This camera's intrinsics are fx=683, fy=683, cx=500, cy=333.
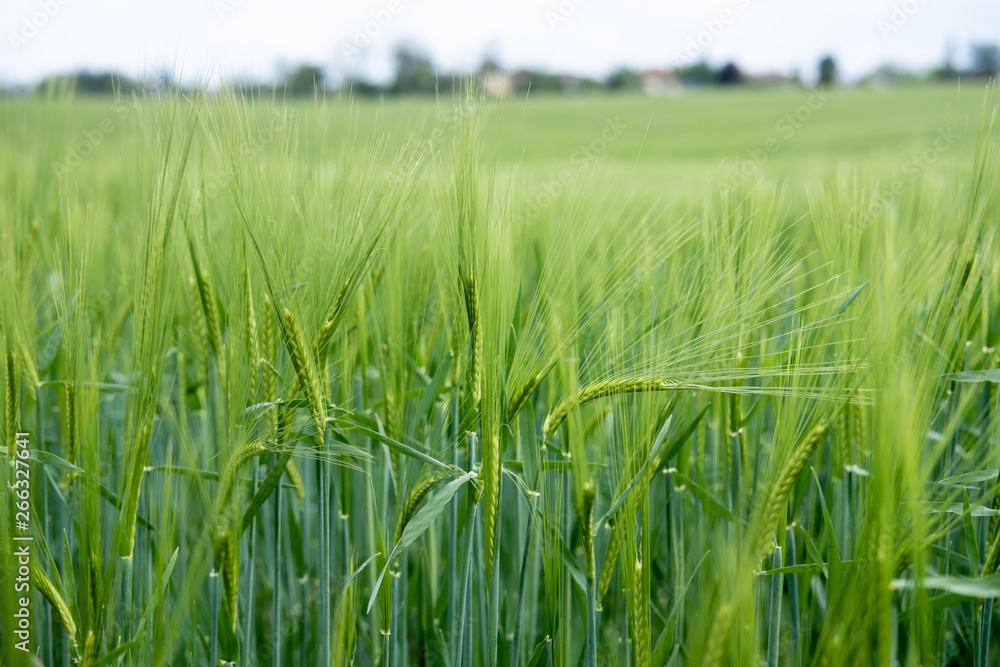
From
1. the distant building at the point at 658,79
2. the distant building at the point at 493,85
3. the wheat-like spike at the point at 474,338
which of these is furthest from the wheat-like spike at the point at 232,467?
the distant building at the point at 658,79

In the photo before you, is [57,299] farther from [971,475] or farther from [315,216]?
[971,475]

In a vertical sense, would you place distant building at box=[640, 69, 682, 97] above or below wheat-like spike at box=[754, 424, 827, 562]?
above

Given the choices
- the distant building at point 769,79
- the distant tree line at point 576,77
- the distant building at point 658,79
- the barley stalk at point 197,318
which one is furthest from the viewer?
the distant building at point 658,79

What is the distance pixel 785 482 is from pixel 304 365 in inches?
18.8

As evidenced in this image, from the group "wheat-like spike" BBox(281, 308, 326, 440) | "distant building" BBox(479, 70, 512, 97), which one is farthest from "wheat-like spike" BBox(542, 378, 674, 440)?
"distant building" BBox(479, 70, 512, 97)

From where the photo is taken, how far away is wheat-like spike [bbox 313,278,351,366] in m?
0.71

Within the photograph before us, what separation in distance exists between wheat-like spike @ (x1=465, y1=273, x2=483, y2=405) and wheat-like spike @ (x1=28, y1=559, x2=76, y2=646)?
1.44 ft

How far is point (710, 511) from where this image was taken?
2.91 ft

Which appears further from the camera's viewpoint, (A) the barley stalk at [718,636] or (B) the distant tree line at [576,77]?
(B) the distant tree line at [576,77]

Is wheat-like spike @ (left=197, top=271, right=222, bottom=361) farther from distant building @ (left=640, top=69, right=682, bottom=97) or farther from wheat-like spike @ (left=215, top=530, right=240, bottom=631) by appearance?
distant building @ (left=640, top=69, right=682, bottom=97)

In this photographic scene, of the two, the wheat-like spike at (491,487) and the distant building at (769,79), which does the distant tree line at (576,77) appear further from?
the wheat-like spike at (491,487)

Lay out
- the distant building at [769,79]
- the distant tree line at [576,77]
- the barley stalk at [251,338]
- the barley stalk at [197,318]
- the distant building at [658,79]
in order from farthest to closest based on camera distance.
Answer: the distant building at [658,79], the distant building at [769,79], the distant tree line at [576,77], the barley stalk at [197,318], the barley stalk at [251,338]

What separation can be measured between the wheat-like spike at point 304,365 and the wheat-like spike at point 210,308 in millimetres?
237

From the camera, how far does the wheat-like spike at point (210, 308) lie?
0.87 metres
